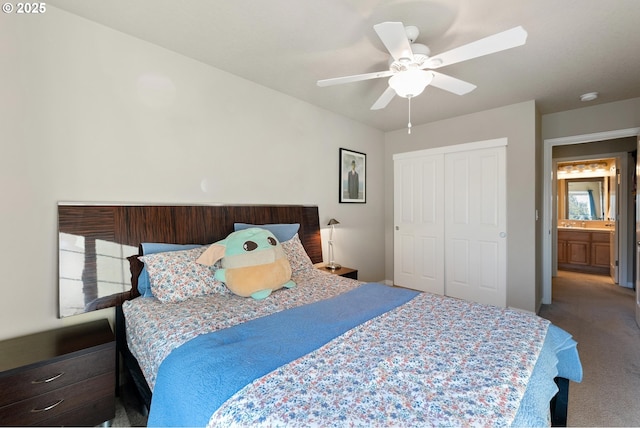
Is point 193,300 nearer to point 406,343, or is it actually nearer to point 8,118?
point 406,343

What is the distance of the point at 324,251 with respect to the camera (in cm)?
360

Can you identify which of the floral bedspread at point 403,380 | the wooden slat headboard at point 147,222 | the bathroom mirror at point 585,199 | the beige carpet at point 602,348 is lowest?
the beige carpet at point 602,348

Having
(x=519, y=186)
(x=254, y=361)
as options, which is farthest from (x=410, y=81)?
(x=519, y=186)

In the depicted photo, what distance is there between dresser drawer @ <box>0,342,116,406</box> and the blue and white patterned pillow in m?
0.39

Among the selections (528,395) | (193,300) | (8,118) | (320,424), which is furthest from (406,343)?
(8,118)

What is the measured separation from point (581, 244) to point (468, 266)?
12.3 ft

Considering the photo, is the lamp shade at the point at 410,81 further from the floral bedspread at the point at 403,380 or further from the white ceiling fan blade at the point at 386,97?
the floral bedspread at the point at 403,380

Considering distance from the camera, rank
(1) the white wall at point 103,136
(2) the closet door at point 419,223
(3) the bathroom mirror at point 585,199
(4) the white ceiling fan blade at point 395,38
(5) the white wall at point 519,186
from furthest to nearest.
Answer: (3) the bathroom mirror at point 585,199, (2) the closet door at point 419,223, (5) the white wall at point 519,186, (1) the white wall at point 103,136, (4) the white ceiling fan blade at point 395,38

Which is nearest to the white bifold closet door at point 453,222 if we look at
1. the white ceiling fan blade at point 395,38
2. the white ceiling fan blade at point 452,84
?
the white ceiling fan blade at point 452,84

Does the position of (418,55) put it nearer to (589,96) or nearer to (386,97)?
(386,97)

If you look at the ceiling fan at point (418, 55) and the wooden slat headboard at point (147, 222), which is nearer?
the ceiling fan at point (418, 55)

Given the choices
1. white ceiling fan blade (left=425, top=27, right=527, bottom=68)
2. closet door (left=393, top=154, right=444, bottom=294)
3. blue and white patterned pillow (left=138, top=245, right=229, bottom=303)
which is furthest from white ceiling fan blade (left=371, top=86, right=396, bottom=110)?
closet door (left=393, top=154, right=444, bottom=294)

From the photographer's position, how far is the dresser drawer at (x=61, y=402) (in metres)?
1.37

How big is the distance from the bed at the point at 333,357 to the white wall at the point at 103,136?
346 millimetres
